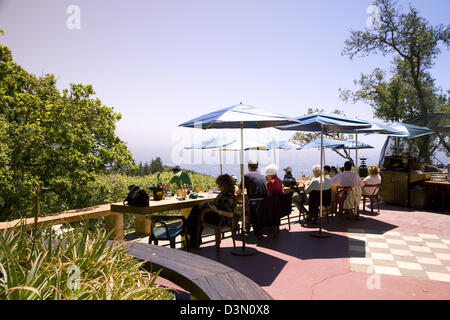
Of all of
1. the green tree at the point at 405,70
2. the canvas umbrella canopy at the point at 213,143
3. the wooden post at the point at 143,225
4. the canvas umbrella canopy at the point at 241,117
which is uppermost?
the green tree at the point at 405,70

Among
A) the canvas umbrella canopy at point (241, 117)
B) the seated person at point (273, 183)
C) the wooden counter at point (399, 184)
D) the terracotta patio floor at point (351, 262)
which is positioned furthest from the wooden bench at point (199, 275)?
the wooden counter at point (399, 184)

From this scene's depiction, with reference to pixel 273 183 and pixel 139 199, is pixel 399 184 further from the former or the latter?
pixel 139 199

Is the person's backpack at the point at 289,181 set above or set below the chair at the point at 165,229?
above

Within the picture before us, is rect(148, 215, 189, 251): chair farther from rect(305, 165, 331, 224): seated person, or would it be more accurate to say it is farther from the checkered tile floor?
rect(305, 165, 331, 224): seated person

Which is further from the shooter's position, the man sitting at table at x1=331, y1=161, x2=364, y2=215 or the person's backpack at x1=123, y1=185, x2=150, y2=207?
the man sitting at table at x1=331, y1=161, x2=364, y2=215

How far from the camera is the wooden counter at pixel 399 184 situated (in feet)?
31.7

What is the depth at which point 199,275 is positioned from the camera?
187cm

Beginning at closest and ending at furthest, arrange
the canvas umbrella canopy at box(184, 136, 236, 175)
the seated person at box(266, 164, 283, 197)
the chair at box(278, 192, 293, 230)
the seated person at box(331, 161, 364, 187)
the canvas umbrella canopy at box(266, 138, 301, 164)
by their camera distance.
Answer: the seated person at box(266, 164, 283, 197)
the chair at box(278, 192, 293, 230)
the seated person at box(331, 161, 364, 187)
the canvas umbrella canopy at box(184, 136, 236, 175)
the canvas umbrella canopy at box(266, 138, 301, 164)

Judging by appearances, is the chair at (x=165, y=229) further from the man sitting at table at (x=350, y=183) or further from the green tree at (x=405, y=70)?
the green tree at (x=405, y=70)

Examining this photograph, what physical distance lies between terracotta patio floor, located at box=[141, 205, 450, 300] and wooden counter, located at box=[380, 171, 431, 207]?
2.65m

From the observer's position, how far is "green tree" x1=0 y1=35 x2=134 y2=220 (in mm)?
12148

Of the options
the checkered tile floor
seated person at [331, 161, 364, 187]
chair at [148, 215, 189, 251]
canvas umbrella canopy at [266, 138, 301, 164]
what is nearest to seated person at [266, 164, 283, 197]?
the checkered tile floor

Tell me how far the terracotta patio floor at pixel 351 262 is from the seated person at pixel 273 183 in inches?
34.0

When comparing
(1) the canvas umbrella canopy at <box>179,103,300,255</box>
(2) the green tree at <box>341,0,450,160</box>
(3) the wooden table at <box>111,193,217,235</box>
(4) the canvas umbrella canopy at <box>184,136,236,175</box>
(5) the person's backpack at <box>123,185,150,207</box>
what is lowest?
(3) the wooden table at <box>111,193,217,235</box>
